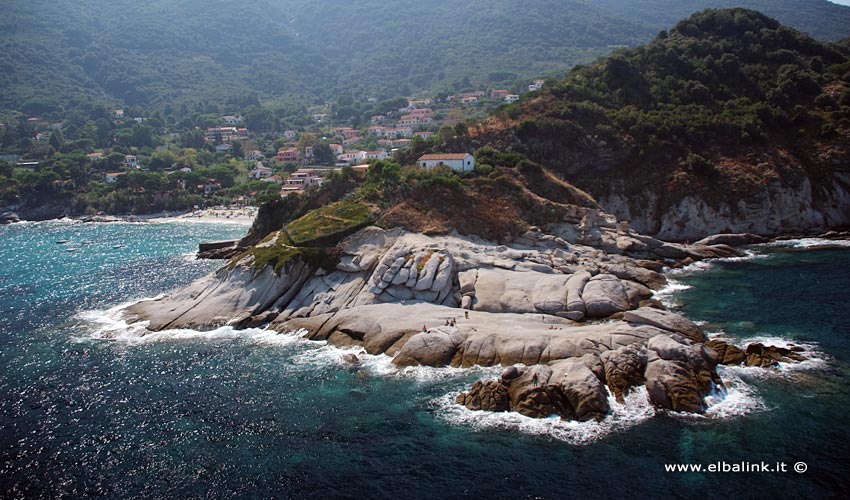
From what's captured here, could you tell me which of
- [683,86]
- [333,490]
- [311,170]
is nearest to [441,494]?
[333,490]

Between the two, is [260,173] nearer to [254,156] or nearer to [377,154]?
[377,154]

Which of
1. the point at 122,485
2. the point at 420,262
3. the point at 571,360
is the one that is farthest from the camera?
the point at 420,262

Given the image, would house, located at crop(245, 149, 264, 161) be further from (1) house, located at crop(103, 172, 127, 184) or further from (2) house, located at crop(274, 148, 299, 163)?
(1) house, located at crop(103, 172, 127, 184)

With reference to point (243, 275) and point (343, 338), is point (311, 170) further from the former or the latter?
point (343, 338)

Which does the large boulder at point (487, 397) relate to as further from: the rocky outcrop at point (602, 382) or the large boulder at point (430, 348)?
the large boulder at point (430, 348)

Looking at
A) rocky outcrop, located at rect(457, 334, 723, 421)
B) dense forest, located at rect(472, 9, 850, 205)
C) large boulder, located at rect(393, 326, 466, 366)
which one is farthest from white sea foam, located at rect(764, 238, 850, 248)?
large boulder, located at rect(393, 326, 466, 366)

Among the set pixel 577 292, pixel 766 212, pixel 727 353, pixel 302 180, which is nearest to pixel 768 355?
pixel 727 353
